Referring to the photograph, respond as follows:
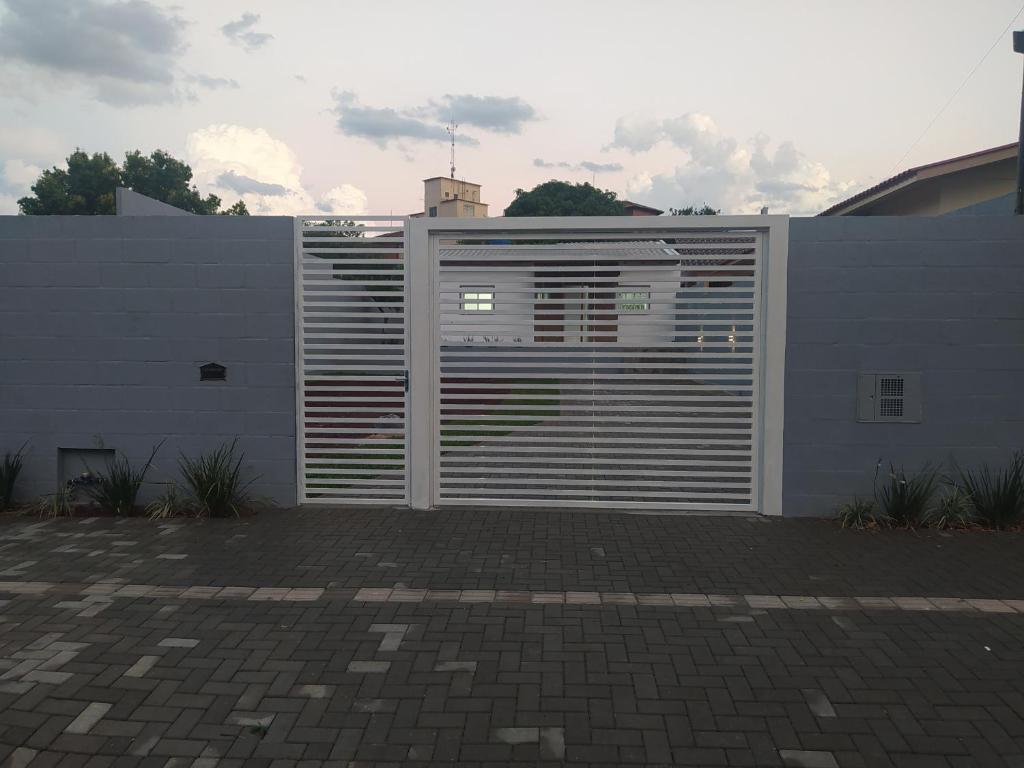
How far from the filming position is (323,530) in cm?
668

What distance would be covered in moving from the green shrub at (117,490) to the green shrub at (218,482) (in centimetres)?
45

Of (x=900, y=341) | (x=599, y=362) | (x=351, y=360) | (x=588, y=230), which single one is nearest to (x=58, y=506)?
(x=351, y=360)

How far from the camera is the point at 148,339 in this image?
7457 mm

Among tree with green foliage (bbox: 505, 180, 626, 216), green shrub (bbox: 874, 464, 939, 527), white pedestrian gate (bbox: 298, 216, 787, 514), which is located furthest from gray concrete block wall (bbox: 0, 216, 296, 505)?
tree with green foliage (bbox: 505, 180, 626, 216)

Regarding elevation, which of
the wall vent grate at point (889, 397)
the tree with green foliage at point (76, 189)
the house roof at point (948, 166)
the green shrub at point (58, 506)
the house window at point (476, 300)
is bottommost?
the green shrub at point (58, 506)

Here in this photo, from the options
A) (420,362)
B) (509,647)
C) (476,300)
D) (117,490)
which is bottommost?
(509,647)

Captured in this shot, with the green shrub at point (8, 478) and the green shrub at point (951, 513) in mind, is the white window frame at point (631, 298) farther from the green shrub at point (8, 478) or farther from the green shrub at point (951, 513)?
the green shrub at point (8, 478)

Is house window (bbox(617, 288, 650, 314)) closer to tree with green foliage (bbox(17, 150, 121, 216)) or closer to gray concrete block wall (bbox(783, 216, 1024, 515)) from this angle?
gray concrete block wall (bbox(783, 216, 1024, 515))

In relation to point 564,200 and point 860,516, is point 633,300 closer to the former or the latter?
point 860,516

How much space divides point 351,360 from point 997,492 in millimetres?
6033

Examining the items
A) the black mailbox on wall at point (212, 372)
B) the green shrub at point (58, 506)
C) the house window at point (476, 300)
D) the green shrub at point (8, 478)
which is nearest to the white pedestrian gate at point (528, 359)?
the house window at point (476, 300)

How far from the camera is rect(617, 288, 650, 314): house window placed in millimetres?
7411

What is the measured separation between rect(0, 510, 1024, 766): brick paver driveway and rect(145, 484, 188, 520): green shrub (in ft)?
1.52

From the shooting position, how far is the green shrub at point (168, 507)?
7.14 metres
